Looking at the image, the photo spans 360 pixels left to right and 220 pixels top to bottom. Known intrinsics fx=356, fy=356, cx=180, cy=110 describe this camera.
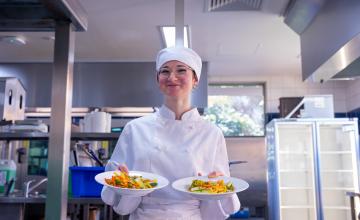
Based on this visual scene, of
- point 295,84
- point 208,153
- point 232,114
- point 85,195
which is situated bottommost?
point 85,195

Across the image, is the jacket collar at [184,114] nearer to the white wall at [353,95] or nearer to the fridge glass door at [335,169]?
the fridge glass door at [335,169]

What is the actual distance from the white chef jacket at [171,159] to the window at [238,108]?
11.9ft

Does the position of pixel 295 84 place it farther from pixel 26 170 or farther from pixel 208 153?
pixel 208 153

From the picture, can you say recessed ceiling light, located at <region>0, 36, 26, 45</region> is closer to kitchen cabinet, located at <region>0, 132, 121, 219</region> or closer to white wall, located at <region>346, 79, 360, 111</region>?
kitchen cabinet, located at <region>0, 132, 121, 219</region>

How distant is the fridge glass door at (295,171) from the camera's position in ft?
13.3

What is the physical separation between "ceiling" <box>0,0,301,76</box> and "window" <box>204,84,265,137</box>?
1.32 feet

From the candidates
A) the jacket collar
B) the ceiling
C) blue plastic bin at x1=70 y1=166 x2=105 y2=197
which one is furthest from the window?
the jacket collar

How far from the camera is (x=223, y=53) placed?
3881 mm

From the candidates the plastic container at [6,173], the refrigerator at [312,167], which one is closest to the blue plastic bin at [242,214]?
the refrigerator at [312,167]

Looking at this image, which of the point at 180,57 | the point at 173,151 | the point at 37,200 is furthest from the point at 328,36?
the point at 37,200

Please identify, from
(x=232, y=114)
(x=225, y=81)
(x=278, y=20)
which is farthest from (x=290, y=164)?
(x=278, y=20)

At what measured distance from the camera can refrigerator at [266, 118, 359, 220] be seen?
3.73 metres

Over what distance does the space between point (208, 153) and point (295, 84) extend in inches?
154

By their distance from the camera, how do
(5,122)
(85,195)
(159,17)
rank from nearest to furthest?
(5,122)
(85,195)
(159,17)
